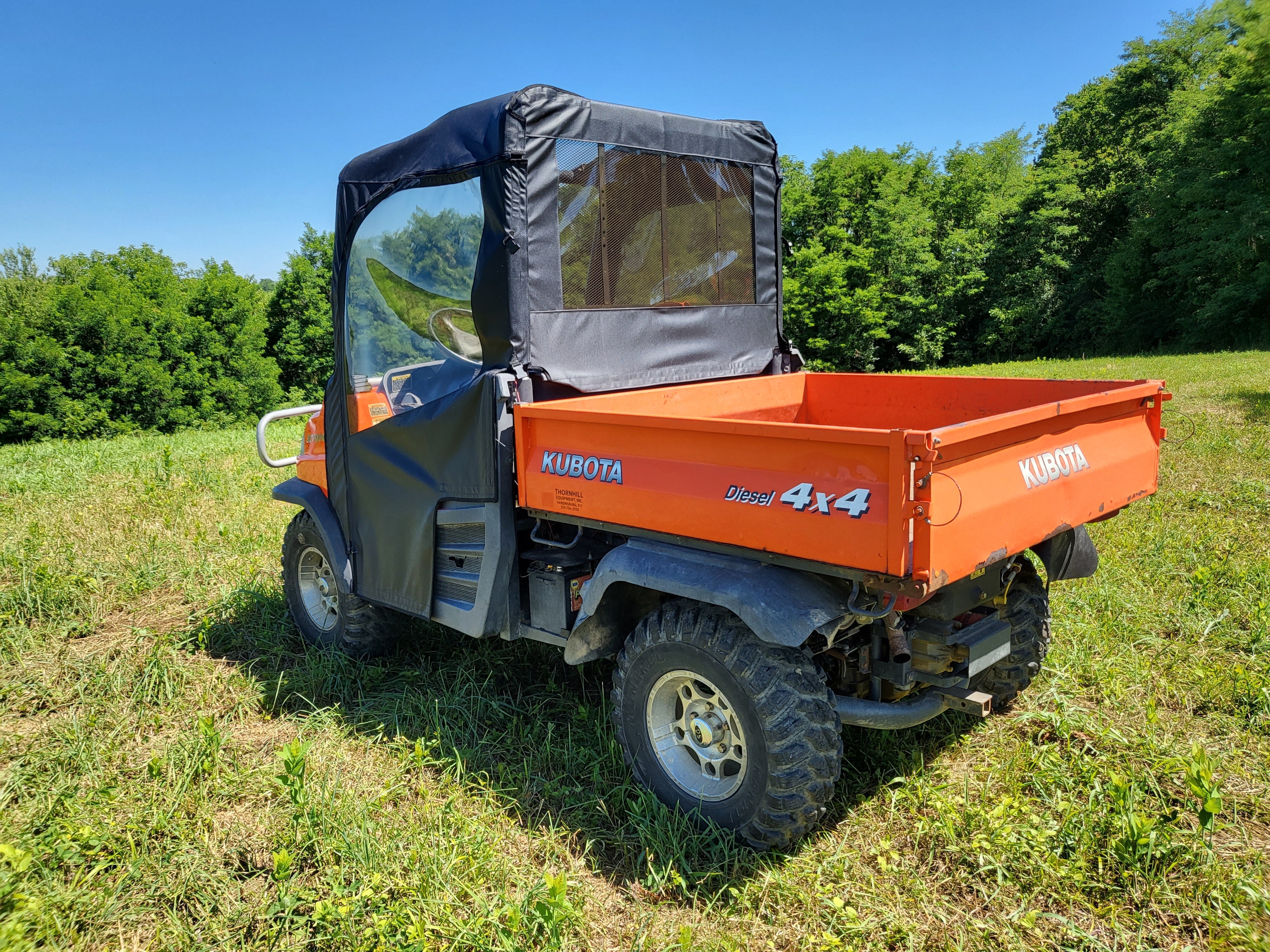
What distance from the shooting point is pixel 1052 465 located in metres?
3.13

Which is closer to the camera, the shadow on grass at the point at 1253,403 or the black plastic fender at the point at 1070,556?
the black plastic fender at the point at 1070,556

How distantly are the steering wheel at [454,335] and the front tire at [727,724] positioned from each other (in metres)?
1.50

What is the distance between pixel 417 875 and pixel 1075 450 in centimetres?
285

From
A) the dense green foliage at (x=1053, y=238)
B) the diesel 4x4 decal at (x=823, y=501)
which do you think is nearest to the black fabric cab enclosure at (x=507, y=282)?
the diesel 4x4 decal at (x=823, y=501)

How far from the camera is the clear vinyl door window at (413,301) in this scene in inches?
156

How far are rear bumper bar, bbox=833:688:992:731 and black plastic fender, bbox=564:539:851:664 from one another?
0.44 m

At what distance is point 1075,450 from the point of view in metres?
3.28

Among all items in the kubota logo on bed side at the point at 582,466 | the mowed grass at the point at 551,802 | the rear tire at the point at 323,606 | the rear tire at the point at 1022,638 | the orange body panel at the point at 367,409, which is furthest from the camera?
the rear tire at the point at 323,606

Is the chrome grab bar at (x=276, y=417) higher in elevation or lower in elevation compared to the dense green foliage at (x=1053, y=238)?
lower

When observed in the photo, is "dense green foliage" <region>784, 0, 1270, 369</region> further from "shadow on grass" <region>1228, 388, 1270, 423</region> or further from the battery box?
the battery box

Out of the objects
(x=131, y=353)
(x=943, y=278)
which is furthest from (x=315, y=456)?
(x=943, y=278)

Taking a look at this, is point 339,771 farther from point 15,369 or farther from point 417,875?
point 15,369

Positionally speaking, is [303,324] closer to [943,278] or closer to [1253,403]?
[943,278]

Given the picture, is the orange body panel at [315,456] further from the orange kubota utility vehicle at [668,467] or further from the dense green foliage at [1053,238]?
the dense green foliage at [1053,238]
